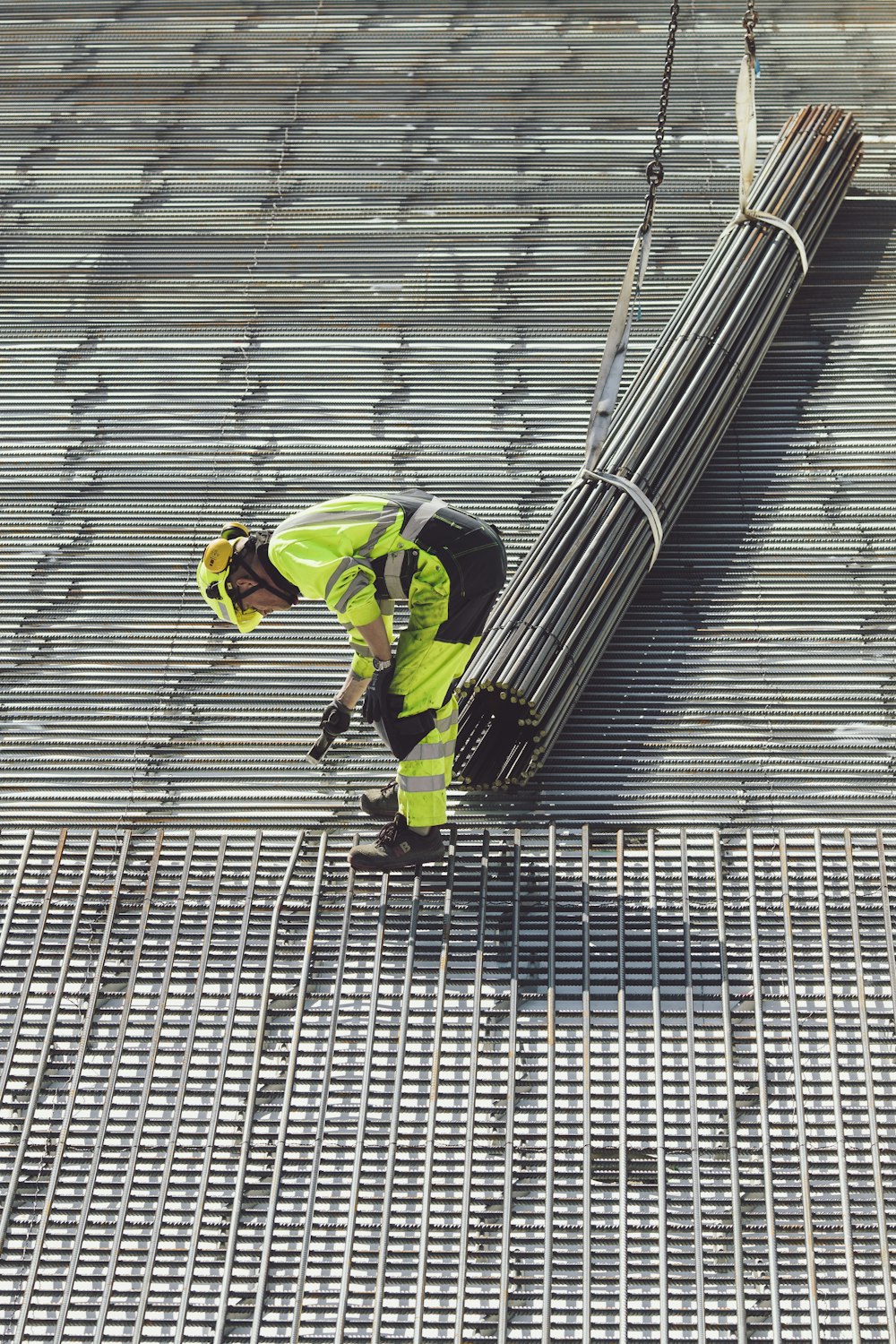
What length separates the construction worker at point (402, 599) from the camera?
4.90m

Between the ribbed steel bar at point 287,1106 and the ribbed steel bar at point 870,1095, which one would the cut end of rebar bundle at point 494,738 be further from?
the ribbed steel bar at point 870,1095

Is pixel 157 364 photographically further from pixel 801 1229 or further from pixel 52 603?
pixel 801 1229

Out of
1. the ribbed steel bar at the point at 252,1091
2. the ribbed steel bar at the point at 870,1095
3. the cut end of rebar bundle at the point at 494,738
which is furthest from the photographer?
the cut end of rebar bundle at the point at 494,738

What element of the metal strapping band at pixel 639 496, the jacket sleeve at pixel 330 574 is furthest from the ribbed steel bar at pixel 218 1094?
the metal strapping band at pixel 639 496

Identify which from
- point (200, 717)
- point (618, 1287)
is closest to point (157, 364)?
point (200, 717)

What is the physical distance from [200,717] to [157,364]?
8.61 ft

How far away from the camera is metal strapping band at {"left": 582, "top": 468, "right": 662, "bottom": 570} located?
6.08 m

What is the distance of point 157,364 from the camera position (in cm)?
743

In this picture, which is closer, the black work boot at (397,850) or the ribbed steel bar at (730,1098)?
the ribbed steel bar at (730,1098)

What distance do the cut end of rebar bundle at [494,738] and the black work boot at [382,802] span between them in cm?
30

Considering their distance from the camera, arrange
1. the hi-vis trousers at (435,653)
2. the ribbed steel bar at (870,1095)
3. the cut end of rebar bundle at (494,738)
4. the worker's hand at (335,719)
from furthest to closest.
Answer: the cut end of rebar bundle at (494,738), the worker's hand at (335,719), the hi-vis trousers at (435,653), the ribbed steel bar at (870,1095)

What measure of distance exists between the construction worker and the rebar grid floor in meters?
0.32

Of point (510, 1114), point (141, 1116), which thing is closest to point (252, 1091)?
point (141, 1116)

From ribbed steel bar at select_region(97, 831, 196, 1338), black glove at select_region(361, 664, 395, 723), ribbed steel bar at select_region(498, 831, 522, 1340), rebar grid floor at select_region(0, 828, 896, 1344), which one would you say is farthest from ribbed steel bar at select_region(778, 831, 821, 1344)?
ribbed steel bar at select_region(97, 831, 196, 1338)
